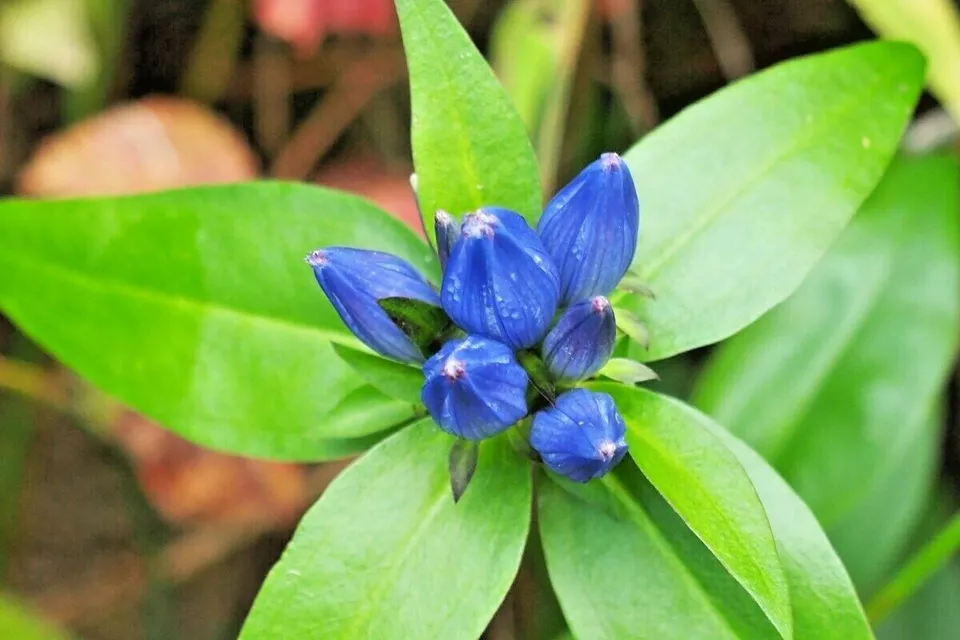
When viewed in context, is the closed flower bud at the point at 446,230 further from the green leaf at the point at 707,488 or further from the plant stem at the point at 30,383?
the plant stem at the point at 30,383

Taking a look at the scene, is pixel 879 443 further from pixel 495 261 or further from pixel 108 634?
pixel 108 634

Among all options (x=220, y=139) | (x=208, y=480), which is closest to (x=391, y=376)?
(x=208, y=480)

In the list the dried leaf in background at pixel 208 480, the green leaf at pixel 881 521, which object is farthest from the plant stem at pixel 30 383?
the green leaf at pixel 881 521

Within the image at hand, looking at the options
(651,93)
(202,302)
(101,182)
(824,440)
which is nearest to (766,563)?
(202,302)

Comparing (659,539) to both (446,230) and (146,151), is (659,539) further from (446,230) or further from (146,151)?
(146,151)

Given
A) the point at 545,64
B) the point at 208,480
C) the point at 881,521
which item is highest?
the point at 545,64

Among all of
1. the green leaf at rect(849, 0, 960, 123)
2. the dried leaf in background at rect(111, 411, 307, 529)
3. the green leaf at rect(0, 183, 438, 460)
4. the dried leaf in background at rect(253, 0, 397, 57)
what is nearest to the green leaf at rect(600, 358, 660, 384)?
the green leaf at rect(0, 183, 438, 460)
